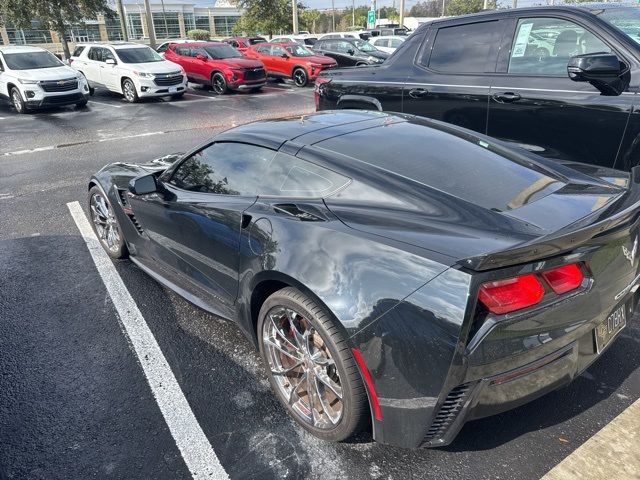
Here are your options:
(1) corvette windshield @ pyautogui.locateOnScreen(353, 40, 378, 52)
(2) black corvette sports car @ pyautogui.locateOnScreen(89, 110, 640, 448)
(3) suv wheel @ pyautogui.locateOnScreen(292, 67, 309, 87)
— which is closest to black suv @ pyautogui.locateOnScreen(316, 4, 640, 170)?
(2) black corvette sports car @ pyautogui.locateOnScreen(89, 110, 640, 448)

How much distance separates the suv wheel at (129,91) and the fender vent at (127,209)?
11924 millimetres

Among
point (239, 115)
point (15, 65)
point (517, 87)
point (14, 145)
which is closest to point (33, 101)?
point (15, 65)

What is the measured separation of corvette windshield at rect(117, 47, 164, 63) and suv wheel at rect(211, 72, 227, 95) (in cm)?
180

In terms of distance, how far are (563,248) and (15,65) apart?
15063 mm

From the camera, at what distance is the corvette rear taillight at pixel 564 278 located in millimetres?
1911

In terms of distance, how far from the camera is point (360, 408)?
84.4 inches

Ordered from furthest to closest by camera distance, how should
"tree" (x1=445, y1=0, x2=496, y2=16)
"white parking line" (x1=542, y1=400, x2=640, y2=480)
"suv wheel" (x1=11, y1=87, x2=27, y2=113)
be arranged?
"tree" (x1=445, y1=0, x2=496, y2=16)
"suv wheel" (x1=11, y1=87, x2=27, y2=113)
"white parking line" (x1=542, y1=400, x2=640, y2=480)

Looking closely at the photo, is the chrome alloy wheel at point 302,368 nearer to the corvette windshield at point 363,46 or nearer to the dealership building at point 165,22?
the corvette windshield at point 363,46

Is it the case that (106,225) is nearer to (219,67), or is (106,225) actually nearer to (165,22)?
(219,67)

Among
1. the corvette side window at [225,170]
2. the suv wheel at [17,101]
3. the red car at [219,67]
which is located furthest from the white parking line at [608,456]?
the red car at [219,67]

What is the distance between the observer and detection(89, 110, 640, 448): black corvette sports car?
1.86 metres

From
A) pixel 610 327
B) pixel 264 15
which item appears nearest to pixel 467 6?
pixel 264 15

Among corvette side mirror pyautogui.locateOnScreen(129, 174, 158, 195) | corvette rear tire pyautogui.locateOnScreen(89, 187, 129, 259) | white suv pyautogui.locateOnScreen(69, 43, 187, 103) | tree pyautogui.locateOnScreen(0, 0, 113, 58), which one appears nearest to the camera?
corvette side mirror pyautogui.locateOnScreen(129, 174, 158, 195)

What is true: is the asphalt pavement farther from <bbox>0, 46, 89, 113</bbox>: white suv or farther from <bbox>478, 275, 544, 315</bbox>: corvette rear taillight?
<bbox>0, 46, 89, 113</bbox>: white suv
